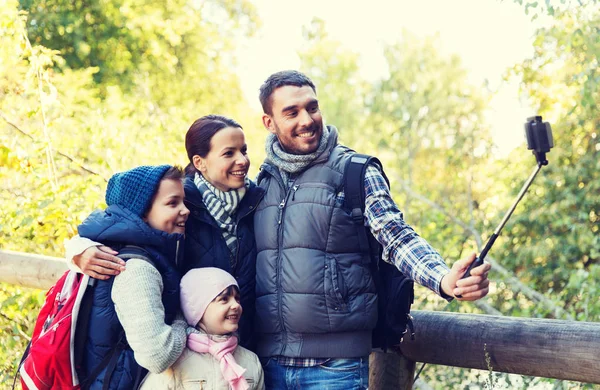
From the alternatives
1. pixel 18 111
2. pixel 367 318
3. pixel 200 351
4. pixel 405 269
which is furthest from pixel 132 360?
pixel 18 111

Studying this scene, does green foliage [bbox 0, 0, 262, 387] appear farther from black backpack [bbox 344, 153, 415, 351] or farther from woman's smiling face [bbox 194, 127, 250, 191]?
black backpack [bbox 344, 153, 415, 351]

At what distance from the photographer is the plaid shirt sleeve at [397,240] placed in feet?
7.62

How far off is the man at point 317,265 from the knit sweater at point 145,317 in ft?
1.16

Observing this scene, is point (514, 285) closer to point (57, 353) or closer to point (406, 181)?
point (406, 181)

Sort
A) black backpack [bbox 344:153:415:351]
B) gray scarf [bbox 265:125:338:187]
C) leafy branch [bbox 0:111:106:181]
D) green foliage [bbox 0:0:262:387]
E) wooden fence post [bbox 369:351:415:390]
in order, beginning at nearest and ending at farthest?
black backpack [bbox 344:153:415:351]
gray scarf [bbox 265:125:338:187]
wooden fence post [bbox 369:351:415:390]
green foliage [bbox 0:0:262:387]
leafy branch [bbox 0:111:106:181]

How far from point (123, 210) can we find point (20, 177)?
385cm

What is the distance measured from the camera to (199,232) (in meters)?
2.63

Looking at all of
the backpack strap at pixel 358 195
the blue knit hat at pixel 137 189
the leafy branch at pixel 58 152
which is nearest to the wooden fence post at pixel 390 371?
the backpack strap at pixel 358 195

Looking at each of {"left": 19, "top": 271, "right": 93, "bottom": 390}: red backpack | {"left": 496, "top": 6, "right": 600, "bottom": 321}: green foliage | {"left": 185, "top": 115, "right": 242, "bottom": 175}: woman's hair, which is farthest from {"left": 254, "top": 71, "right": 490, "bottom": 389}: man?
{"left": 496, "top": 6, "right": 600, "bottom": 321}: green foliage

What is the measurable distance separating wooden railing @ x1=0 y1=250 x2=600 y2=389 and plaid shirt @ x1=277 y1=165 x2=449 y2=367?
0.42 meters

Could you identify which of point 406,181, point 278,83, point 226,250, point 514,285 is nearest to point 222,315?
point 226,250

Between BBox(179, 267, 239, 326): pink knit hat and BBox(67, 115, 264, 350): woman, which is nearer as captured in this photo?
BBox(179, 267, 239, 326): pink knit hat

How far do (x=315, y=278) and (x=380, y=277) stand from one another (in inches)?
10.1

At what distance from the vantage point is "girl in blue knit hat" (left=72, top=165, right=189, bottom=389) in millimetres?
2266
